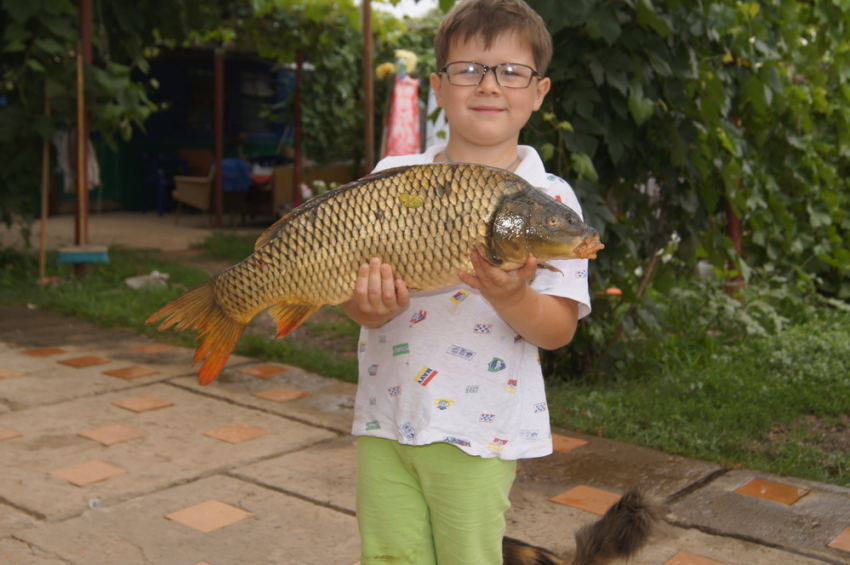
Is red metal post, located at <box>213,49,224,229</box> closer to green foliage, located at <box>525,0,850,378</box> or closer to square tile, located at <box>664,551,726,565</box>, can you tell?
green foliage, located at <box>525,0,850,378</box>

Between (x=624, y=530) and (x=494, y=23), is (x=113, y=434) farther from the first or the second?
(x=494, y=23)

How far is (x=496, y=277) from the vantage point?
5.29 ft

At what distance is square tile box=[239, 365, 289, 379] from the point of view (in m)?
4.86

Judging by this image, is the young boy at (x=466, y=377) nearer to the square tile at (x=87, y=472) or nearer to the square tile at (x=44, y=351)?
the square tile at (x=87, y=472)

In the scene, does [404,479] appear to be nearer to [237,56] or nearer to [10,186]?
[10,186]

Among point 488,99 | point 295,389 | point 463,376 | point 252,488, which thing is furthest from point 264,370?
point 488,99

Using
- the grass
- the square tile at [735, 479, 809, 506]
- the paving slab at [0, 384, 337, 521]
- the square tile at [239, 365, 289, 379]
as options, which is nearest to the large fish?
the paving slab at [0, 384, 337, 521]

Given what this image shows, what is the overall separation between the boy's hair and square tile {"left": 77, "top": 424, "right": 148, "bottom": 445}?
2499 millimetres

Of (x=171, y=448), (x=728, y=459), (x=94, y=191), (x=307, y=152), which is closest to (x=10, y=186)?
(x=171, y=448)

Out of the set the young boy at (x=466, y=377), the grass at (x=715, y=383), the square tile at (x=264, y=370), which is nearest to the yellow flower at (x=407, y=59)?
the grass at (x=715, y=383)

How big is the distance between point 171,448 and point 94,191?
12.1m

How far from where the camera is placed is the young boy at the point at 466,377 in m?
1.86

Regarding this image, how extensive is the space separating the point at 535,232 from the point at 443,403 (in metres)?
0.49

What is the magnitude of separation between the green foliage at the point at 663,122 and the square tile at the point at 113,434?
215 cm
